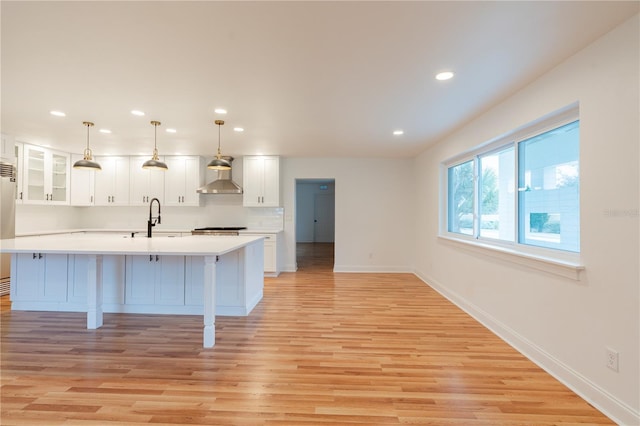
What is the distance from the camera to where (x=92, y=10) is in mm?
1741

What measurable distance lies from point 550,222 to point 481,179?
1.44 m

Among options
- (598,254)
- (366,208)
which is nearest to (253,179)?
(366,208)

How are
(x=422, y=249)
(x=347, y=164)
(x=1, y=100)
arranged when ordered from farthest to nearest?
1. (x=347, y=164)
2. (x=422, y=249)
3. (x=1, y=100)

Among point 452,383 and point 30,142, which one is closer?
point 452,383

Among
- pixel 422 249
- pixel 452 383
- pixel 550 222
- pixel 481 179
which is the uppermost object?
pixel 481 179

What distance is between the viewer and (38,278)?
3.73 metres

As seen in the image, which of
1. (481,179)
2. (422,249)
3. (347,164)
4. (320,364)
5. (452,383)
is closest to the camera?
(452,383)

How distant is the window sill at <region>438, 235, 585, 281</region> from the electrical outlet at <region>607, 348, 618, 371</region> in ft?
1.53

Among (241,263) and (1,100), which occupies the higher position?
(1,100)

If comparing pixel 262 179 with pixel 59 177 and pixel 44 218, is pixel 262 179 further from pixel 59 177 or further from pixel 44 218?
pixel 44 218

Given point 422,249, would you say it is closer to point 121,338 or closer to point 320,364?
point 320,364

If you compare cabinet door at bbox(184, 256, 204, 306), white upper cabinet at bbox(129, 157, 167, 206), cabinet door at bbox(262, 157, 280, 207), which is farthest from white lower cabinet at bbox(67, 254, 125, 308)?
cabinet door at bbox(262, 157, 280, 207)

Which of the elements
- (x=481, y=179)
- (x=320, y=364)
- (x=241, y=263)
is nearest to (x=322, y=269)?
(x=241, y=263)

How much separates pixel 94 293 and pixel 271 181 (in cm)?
356
